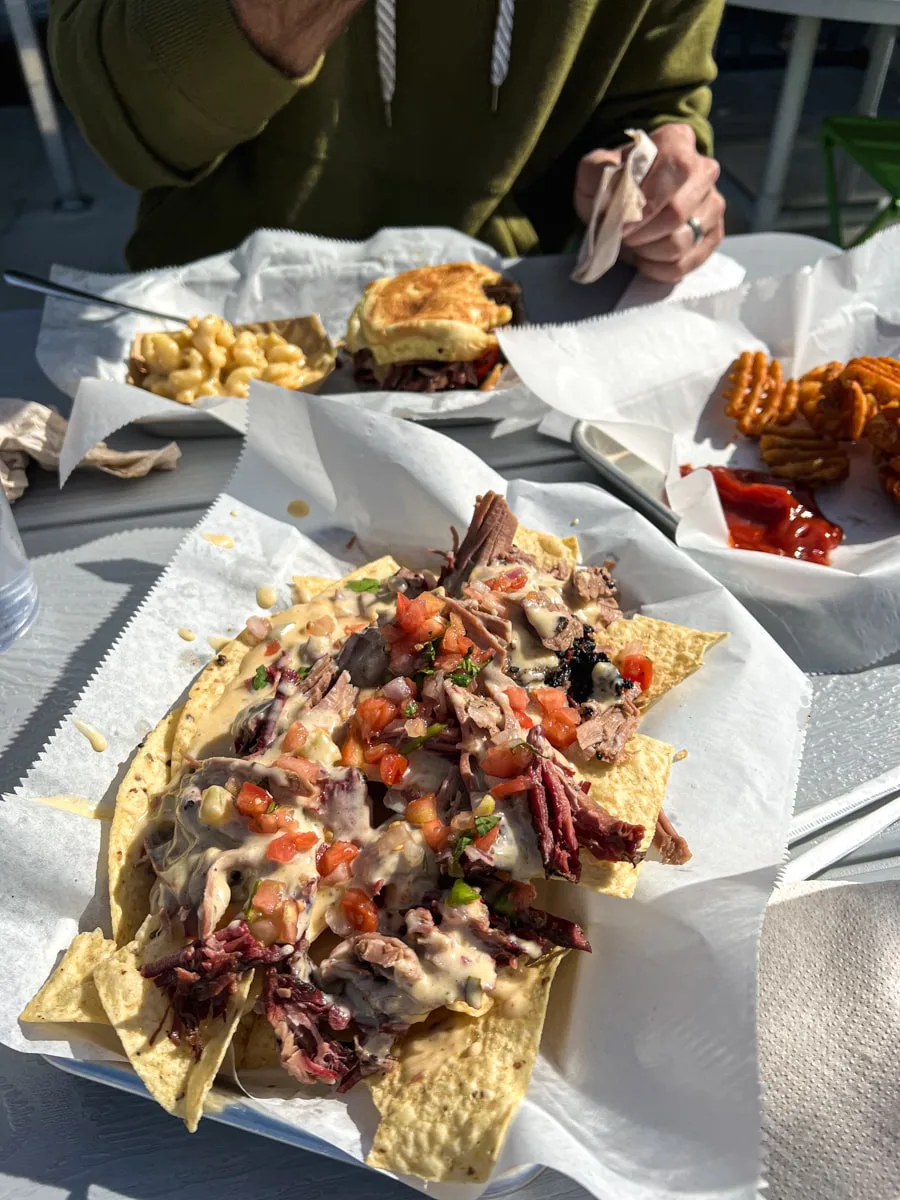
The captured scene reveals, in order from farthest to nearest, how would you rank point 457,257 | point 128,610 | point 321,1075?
1. point 457,257
2. point 128,610
3. point 321,1075

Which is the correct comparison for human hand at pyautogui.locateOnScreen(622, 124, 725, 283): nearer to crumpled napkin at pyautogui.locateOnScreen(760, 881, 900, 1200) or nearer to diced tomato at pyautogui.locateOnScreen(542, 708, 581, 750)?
diced tomato at pyautogui.locateOnScreen(542, 708, 581, 750)

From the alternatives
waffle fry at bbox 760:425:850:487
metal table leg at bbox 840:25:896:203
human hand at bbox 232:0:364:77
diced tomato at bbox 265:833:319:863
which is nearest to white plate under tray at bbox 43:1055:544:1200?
diced tomato at bbox 265:833:319:863

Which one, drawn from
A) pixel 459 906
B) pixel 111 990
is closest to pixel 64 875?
pixel 111 990

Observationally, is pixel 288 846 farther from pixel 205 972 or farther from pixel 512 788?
pixel 512 788

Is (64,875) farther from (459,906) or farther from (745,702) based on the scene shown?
(745,702)

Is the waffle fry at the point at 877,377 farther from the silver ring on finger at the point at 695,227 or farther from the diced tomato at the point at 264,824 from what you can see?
the diced tomato at the point at 264,824

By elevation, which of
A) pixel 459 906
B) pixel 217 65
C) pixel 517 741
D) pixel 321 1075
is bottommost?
pixel 321 1075

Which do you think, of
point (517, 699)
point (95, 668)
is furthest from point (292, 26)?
point (517, 699)

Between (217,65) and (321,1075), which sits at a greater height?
(217,65)
